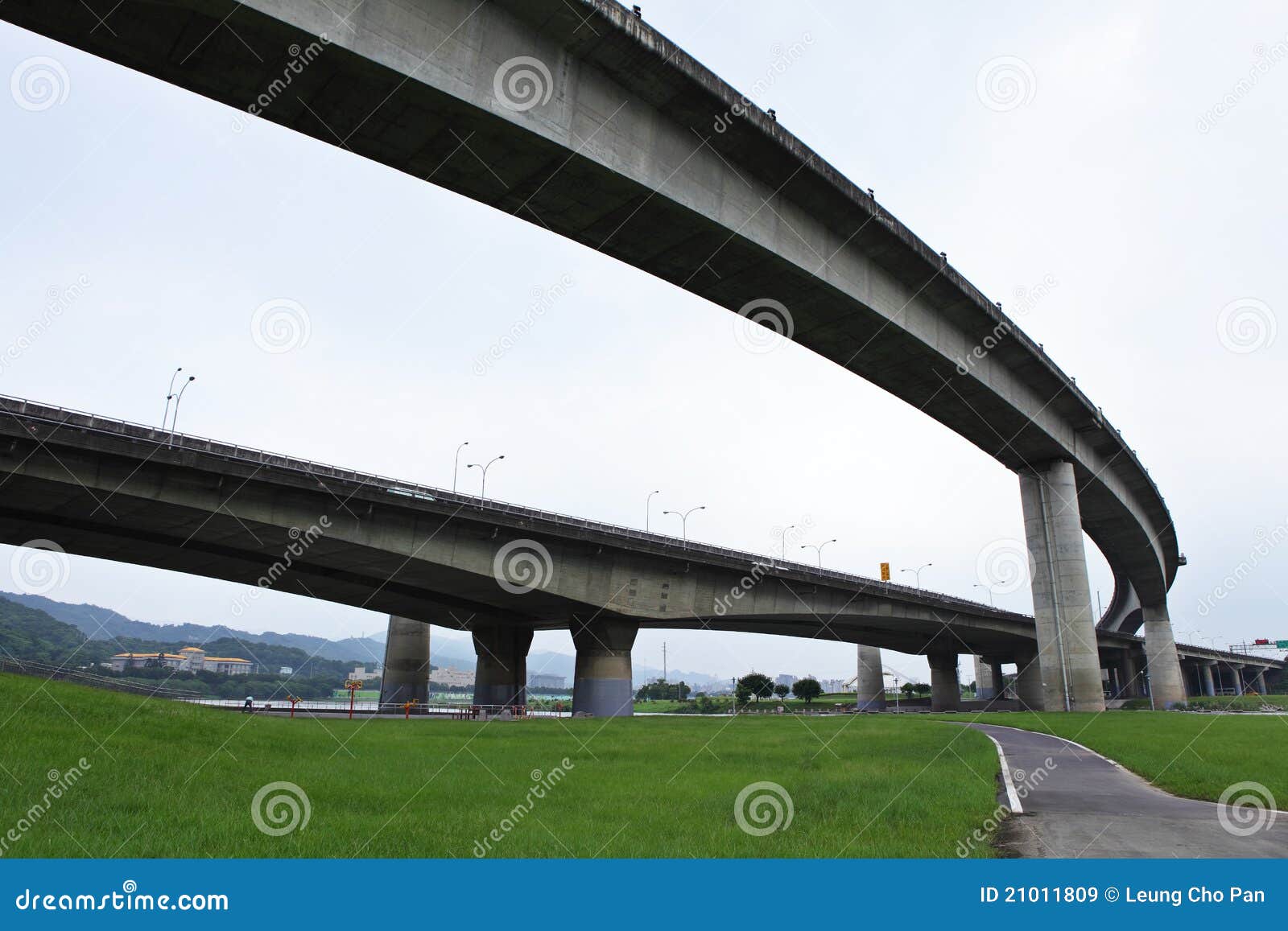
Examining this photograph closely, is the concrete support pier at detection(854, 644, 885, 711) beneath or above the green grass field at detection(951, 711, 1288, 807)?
above

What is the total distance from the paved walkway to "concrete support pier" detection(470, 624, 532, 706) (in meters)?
47.5

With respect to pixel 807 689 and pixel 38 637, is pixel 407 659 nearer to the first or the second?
pixel 807 689

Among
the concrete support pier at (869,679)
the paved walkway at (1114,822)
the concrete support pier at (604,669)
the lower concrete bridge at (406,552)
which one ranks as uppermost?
the concrete support pier at (869,679)

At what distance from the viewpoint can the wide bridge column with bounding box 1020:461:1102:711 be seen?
1988 inches

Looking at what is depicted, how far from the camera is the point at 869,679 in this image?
9938 centimetres

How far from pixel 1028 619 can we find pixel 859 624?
28.1 meters

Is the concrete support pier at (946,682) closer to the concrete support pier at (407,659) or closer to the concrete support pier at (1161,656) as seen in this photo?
the concrete support pier at (1161,656)

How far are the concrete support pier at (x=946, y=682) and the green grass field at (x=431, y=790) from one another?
275 ft

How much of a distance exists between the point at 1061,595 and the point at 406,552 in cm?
4120

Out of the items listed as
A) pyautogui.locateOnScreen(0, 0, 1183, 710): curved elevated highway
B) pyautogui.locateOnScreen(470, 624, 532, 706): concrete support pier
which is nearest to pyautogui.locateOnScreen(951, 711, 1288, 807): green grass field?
pyautogui.locateOnScreen(0, 0, 1183, 710): curved elevated highway

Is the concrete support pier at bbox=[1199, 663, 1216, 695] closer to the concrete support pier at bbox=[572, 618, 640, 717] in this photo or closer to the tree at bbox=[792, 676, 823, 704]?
the tree at bbox=[792, 676, 823, 704]

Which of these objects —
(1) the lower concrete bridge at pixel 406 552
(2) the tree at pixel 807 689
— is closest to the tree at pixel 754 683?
(2) the tree at pixel 807 689

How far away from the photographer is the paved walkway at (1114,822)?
8445 mm

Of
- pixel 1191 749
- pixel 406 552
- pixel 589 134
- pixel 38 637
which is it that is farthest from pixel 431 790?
pixel 38 637
